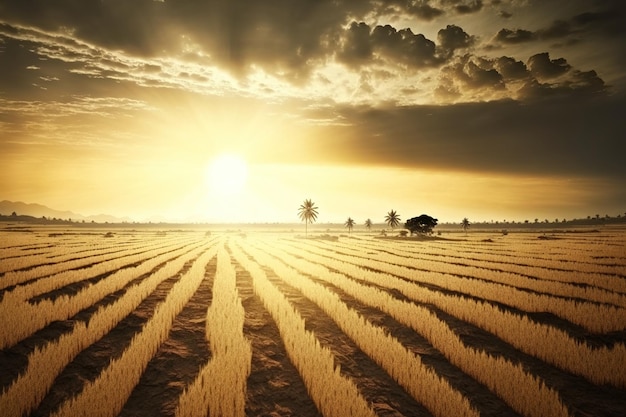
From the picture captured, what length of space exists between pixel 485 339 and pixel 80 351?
9479 mm

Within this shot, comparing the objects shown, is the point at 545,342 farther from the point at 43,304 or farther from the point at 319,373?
the point at 43,304

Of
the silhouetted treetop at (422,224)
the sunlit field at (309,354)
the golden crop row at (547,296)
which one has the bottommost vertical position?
the sunlit field at (309,354)

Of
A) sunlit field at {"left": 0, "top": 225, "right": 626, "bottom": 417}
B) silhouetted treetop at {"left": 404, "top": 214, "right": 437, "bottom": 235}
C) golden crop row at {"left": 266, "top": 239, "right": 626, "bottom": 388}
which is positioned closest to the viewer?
sunlit field at {"left": 0, "top": 225, "right": 626, "bottom": 417}

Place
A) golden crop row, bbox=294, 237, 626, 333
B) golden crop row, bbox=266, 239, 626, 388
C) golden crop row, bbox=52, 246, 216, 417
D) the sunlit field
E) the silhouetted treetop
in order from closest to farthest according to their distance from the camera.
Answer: golden crop row, bbox=52, 246, 216, 417
the sunlit field
golden crop row, bbox=266, 239, 626, 388
golden crop row, bbox=294, 237, 626, 333
the silhouetted treetop

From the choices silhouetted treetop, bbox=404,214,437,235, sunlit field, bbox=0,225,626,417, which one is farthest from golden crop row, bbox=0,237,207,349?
silhouetted treetop, bbox=404,214,437,235

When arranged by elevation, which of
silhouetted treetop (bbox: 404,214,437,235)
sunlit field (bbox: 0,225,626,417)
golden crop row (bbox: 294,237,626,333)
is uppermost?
silhouetted treetop (bbox: 404,214,437,235)

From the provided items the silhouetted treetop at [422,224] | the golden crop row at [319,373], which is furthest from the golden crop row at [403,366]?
the silhouetted treetop at [422,224]

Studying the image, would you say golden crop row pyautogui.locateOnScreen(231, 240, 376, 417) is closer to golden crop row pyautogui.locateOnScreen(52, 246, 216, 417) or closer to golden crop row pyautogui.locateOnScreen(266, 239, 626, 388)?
golden crop row pyautogui.locateOnScreen(52, 246, 216, 417)

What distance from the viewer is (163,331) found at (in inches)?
330

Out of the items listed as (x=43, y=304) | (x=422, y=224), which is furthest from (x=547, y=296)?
(x=422, y=224)

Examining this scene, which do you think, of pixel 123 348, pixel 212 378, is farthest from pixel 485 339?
pixel 123 348

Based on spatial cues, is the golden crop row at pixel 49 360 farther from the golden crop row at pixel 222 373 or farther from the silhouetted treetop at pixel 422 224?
the silhouetted treetop at pixel 422 224

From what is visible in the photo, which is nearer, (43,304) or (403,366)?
(403,366)

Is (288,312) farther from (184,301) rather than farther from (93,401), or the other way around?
(93,401)
